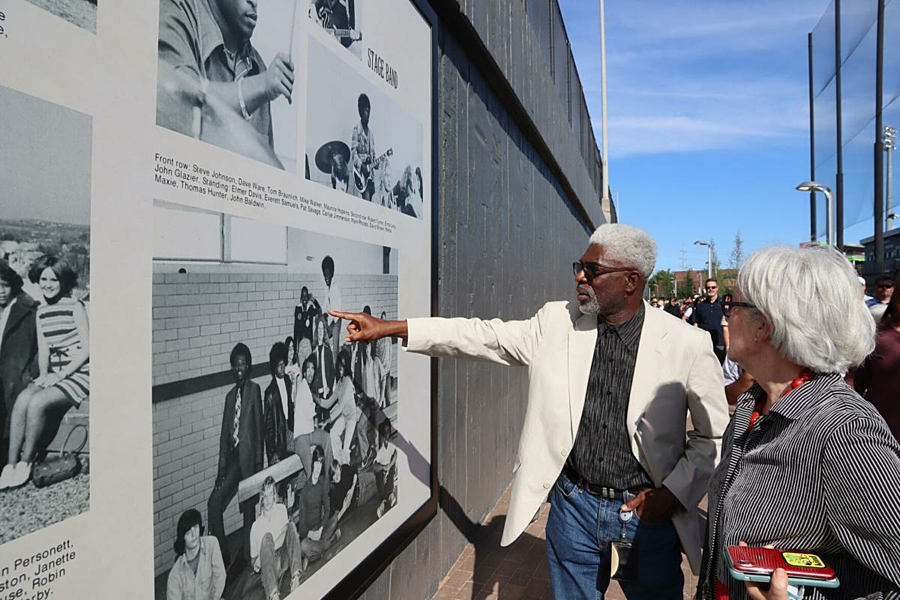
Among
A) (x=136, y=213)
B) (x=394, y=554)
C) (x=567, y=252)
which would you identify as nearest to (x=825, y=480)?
(x=136, y=213)

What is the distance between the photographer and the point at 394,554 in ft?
9.91

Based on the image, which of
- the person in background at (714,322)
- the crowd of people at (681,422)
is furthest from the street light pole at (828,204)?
the crowd of people at (681,422)

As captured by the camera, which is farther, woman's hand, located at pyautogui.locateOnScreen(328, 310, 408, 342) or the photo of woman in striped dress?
woman's hand, located at pyautogui.locateOnScreen(328, 310, 408, 342)

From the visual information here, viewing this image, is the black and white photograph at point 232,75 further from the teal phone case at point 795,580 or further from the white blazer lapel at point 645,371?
the teal phone case at point 795,580

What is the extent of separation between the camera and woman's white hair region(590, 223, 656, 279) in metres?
2.50

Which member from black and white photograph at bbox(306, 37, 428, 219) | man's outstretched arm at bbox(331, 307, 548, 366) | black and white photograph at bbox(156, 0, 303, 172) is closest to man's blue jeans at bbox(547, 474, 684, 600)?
man's outstretched arm at bbox(331, 307, 548, 366)

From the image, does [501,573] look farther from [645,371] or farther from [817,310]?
[817,310]

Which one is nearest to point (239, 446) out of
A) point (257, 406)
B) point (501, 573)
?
point (257, 406)

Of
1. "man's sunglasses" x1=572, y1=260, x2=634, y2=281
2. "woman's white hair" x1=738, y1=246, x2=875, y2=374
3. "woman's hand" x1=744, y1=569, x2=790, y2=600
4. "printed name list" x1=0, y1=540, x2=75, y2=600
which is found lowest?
"woman's hand" x1=744, y1=569, x2=790, y2=600

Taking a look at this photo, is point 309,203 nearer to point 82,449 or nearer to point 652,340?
point 82,449

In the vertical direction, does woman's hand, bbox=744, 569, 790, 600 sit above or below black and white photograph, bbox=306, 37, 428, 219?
below

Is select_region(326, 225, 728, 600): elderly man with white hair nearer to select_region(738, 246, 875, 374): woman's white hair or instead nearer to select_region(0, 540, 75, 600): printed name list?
select_region(738, 246, 875, 374): woman's white hair

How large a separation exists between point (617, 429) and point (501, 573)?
2.26 metres

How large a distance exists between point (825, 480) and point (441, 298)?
2549mm
